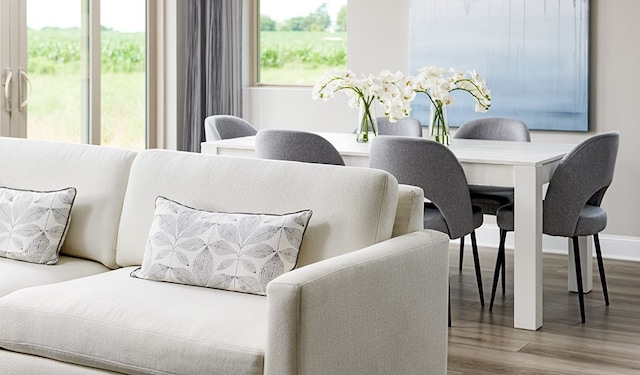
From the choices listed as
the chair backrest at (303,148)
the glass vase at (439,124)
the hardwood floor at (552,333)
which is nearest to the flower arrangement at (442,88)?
the glass vase at (439,124)

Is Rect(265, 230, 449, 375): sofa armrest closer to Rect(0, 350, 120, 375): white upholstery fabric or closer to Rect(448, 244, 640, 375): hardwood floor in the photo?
Rect(0, 350, 120, 375): white upholstery fabric

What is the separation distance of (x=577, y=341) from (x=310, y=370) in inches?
79.0

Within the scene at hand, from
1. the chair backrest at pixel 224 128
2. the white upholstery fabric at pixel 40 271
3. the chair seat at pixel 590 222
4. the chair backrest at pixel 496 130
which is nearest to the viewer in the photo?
the white upholstery fabric at pixel 40 271

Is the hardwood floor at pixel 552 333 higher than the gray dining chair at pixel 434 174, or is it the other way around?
the gray dining chair at pixel 434 174

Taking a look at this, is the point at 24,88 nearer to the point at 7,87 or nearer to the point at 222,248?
the point at 7,87

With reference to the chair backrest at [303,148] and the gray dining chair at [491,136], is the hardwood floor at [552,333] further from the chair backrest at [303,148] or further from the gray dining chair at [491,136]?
the chair backrest at [303,148]

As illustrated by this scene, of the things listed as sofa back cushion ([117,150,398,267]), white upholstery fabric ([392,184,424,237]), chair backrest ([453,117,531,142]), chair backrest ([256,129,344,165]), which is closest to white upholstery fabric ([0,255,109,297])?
sofa back cushion ([117,150,398,267])

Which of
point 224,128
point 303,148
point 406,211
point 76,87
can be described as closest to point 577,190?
point 303,148

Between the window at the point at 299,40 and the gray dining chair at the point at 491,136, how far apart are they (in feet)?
5.63

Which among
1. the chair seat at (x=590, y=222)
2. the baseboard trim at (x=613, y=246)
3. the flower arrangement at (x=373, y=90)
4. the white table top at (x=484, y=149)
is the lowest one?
the baseboard trim at (x=613, y=246)

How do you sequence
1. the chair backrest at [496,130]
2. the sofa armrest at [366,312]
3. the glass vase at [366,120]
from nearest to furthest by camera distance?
the sofa armrest at [366,312] < the glass vase at [366,120] < the chair backrest at [496,130]

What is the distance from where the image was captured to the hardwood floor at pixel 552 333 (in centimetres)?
379

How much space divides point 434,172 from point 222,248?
1.54 m

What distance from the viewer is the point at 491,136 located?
5.52 m
